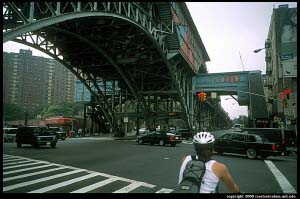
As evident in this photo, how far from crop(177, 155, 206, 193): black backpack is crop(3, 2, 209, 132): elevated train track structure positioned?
14028 millimetres

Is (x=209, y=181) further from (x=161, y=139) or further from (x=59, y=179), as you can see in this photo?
(x=161, y=139)

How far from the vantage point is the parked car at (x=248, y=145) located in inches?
732

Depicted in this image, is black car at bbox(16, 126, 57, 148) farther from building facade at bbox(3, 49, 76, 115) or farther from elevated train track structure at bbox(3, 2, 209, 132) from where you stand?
building facade at bbox(3, 49, 76, 115)

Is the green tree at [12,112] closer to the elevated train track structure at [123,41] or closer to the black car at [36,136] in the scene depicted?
the elevated train track structure at [123,41]

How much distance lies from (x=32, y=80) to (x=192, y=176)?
268ft

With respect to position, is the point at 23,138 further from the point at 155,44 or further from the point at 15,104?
the point at 15,104

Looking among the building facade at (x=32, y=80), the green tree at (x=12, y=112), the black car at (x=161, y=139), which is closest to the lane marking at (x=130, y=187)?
the black car at (x=161, y=139)

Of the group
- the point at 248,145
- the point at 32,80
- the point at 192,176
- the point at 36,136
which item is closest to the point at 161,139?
the point at 36,136

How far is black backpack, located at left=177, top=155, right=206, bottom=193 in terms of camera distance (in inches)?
A: 144

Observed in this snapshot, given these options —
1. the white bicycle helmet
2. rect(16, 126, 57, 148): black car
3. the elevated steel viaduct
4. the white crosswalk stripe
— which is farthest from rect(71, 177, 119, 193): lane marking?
rect(16, 126, 57, 148): black car

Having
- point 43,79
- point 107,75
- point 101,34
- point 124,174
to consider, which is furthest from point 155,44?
point 43,79

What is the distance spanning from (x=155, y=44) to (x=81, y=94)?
35876 mm

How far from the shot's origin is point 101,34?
34.0 meters

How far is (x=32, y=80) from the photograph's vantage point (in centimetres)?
7862
